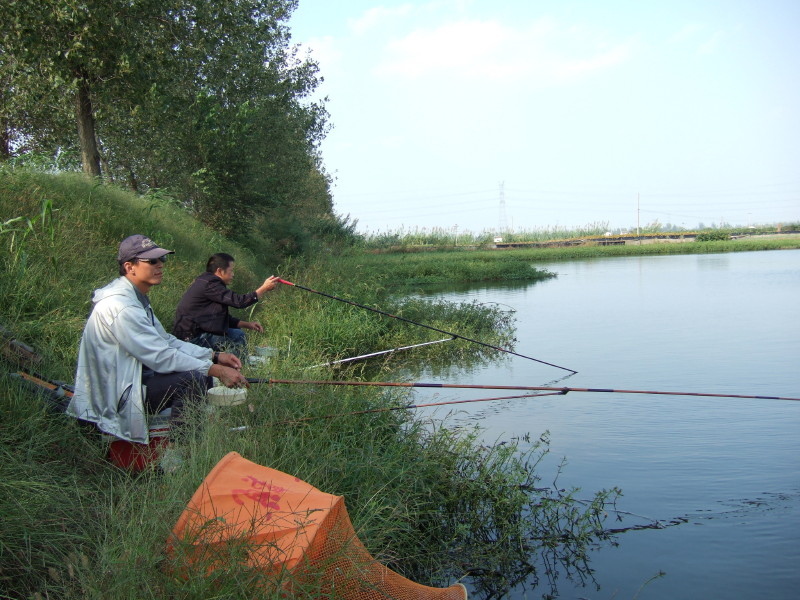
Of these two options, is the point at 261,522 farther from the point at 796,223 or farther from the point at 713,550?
the point at 796,223

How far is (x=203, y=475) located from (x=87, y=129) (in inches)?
431

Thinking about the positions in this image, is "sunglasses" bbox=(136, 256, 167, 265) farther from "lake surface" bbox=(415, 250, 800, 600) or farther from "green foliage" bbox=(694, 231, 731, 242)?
"green foliage" bbox=(694, 231, 731, 242)

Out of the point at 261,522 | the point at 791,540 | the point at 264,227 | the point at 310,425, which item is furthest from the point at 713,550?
the point at 264,227

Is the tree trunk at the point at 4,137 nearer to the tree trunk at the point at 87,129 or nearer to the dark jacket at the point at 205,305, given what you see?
the tree trunk at the point at 87,129

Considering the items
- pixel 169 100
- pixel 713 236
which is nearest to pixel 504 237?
pixel 713 236

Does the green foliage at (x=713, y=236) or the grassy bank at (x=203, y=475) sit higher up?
the green foliage at (x=713, y=236)

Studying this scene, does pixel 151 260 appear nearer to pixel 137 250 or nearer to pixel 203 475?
pixel 137 250

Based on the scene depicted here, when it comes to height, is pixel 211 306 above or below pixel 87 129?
below

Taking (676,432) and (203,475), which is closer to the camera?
(203,475)

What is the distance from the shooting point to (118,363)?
404 cm

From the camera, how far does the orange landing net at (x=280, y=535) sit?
267 cm

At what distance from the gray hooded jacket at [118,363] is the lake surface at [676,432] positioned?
2.36 meters

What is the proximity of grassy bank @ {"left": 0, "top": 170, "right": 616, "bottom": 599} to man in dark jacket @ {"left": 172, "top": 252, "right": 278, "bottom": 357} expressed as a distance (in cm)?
76

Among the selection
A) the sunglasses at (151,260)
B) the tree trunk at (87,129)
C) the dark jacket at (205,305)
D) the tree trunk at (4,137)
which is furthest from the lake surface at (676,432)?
the tree trunk at (4,137)
